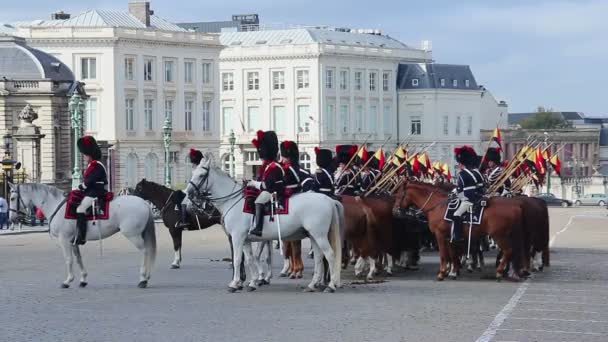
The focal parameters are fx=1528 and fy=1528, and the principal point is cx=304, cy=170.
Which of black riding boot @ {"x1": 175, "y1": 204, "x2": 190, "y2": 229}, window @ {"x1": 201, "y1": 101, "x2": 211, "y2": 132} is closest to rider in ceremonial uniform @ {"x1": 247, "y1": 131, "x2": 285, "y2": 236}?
black riding boot @ {"x1": 175, "y1": 204, "x2": 190, "y2": 229}

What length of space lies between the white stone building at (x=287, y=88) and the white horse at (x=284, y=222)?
3392 inches

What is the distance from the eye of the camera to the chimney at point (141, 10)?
100062 mm

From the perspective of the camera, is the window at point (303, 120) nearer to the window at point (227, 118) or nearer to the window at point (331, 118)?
the window at point (331, 118)

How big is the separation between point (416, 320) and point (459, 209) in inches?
247

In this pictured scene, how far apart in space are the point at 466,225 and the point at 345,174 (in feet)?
13.1

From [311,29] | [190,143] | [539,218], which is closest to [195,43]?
[190,143]

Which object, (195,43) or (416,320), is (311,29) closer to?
(195,43)

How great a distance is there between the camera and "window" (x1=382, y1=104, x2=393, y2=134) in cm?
12412

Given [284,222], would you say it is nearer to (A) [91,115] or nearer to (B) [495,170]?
(B) [495,170]

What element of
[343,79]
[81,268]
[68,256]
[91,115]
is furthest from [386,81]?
[68,256]

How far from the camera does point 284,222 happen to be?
23.9 m

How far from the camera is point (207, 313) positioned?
2053cm

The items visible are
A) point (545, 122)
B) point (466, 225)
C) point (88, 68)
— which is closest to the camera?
point (466, 225)

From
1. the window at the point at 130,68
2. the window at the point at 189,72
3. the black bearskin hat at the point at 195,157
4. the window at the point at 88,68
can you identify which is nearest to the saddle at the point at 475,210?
the black bearskin hat at the point at 195,157
